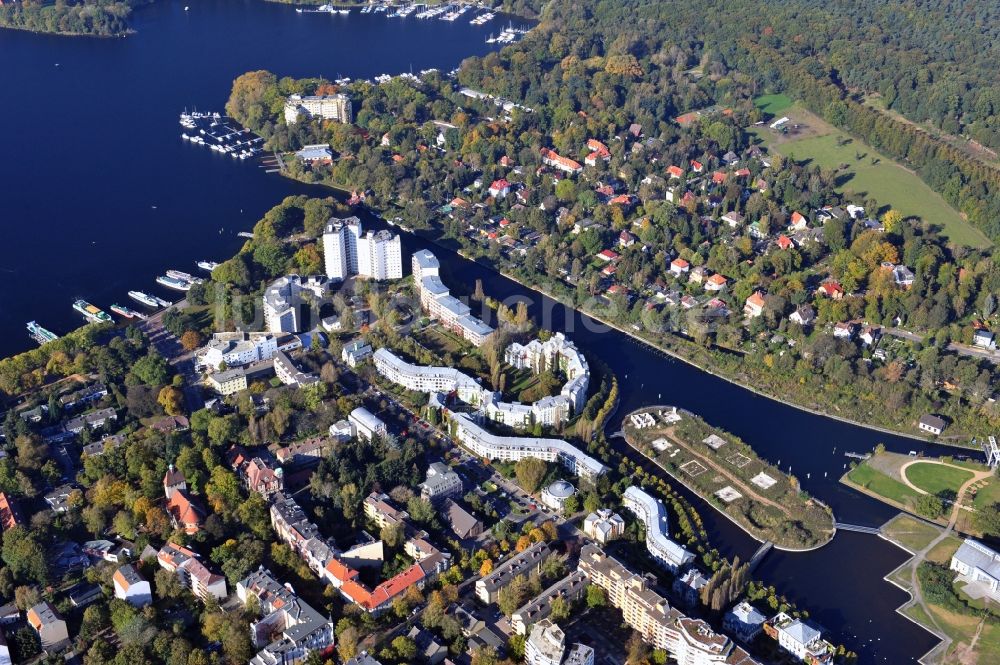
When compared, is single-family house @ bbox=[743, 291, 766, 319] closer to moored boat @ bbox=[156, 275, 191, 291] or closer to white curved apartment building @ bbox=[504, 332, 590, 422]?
white curved apartment building @ bbox=[504, 332, 590, 422]

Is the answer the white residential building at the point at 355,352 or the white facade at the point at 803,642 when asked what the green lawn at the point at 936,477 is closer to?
the white facade at the point at 803,642

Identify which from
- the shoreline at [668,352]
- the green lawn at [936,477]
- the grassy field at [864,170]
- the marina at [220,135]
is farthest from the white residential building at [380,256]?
the grassy field at [864,170]

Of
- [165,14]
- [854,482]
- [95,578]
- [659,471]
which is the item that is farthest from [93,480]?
[165,14]

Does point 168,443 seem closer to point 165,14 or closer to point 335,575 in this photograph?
point 335,575

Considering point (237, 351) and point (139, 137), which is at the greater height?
point (139, 137)

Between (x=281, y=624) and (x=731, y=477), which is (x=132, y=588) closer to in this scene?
(x=281, y=624)

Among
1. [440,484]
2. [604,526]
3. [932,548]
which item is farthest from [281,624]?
[932,548]
